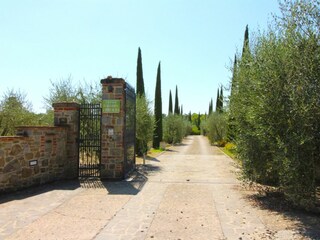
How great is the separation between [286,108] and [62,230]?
460 centimetres

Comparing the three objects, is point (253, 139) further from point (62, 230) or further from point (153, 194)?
point (62, 230)

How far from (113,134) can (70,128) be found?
4.94 ft

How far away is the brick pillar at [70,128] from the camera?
9.90 metres

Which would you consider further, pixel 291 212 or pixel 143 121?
pixel 143 121

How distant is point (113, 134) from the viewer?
9.66 meters

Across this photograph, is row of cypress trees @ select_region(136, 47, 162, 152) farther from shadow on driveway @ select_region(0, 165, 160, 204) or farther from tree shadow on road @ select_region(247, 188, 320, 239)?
tree shadow on road @ select_region(247, 188, 320, 239)

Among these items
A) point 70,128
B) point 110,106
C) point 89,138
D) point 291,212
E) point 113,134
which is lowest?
point 291,212

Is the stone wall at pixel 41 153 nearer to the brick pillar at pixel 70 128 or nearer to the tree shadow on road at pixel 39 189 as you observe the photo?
the brick pillar at pixel 70 128

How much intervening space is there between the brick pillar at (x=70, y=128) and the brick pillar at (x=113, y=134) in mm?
994

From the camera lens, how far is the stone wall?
25.0 ft

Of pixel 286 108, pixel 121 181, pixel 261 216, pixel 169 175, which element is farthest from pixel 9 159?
pixel 286 108

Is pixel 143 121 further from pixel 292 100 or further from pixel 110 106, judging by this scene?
pixel 292 100

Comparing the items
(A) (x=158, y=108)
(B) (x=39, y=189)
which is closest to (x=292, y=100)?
(B) (x=39, y=189)

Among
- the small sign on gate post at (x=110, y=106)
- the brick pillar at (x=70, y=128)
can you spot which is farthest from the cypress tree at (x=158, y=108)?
the small sign on gate post at (x=110, y=106)
